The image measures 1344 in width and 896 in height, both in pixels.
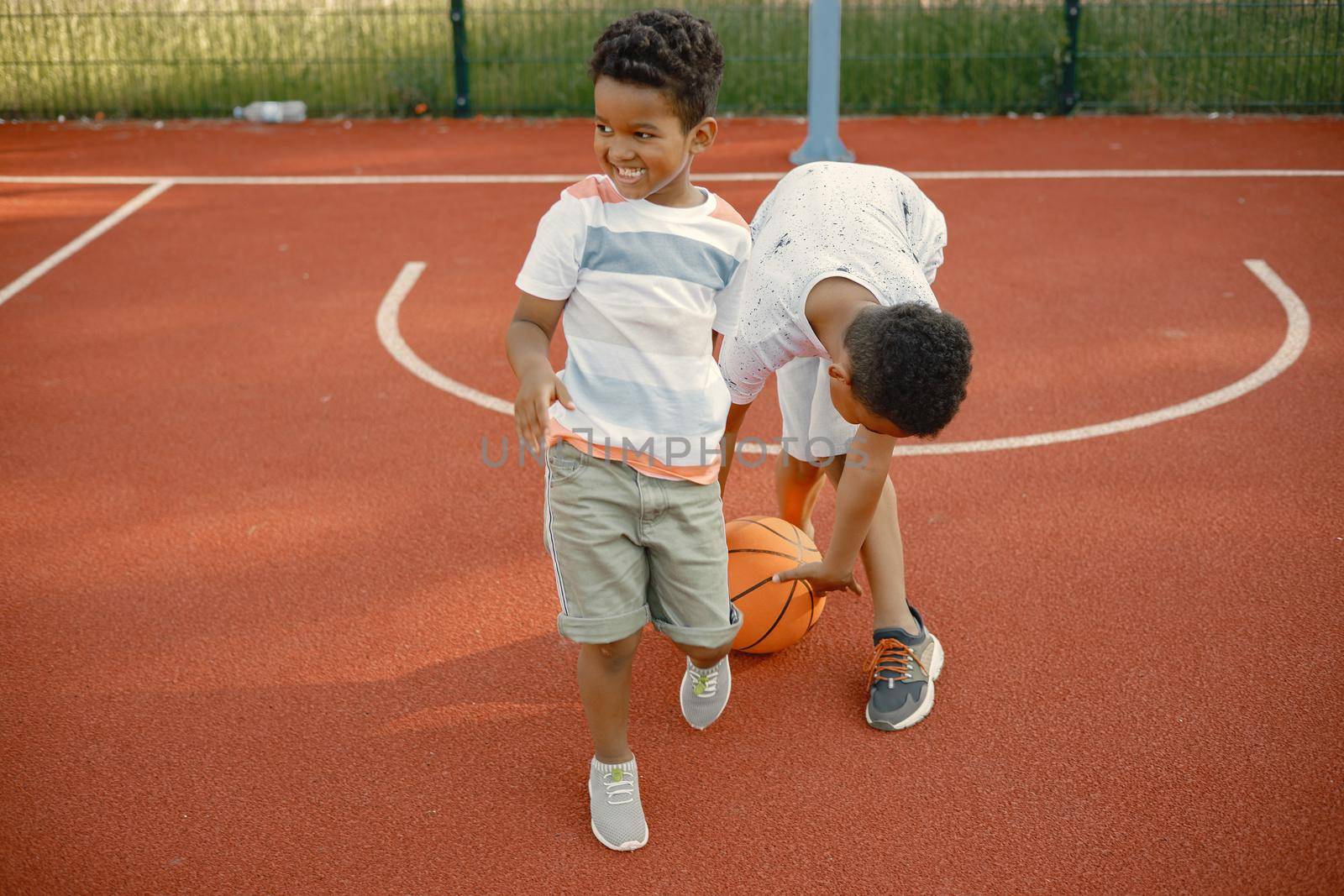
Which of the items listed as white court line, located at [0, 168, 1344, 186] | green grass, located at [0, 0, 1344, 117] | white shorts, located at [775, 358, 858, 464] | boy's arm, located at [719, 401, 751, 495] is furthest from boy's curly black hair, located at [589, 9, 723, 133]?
green grass, located at [0, 0, 1344, 117]

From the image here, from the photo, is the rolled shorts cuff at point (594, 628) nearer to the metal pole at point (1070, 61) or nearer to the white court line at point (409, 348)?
the white court line at point (409, 348)

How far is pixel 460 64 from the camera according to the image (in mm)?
10766

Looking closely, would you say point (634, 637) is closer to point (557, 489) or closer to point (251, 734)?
point (557, 489)

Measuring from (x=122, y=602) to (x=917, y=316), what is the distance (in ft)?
8.90

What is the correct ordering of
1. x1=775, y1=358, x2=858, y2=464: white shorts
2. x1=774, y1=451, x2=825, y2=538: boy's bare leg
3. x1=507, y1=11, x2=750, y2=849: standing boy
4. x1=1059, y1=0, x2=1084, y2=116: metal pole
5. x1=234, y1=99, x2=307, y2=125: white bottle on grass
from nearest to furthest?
1. x1=507, y1=11, x2=750, y2=849: standing boy
2. x1=775, y1=358, x2=858, y2=464: white shorts
3. x1=774, y1=451, x2=825, y2=538: boy's bare leg
4. x1=1059, y1=0, x2=1084, y2=116: metal pole
5. x1=234, y1=99, x2=307, y2=125: white bottle on grass

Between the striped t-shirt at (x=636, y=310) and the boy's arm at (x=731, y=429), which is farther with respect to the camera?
the boy's arm at (x=731, y=429)

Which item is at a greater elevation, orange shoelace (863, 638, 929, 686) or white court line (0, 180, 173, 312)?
white court line (0, 180, 173, 312)

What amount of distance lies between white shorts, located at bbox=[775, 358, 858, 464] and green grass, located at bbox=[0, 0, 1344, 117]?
7.90 metres

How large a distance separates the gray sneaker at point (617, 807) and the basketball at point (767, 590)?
64cm

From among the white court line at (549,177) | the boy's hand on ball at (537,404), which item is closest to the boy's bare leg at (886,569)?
the boy's hand on ball at (537,404)

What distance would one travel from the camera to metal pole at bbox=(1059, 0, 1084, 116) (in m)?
10.5

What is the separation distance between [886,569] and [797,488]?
1.55ft

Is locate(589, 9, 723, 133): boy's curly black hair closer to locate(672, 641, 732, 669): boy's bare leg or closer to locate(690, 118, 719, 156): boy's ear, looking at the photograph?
locate(690, 118, 719, 156): boy's ear

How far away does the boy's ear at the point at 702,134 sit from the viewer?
8.36 feet
